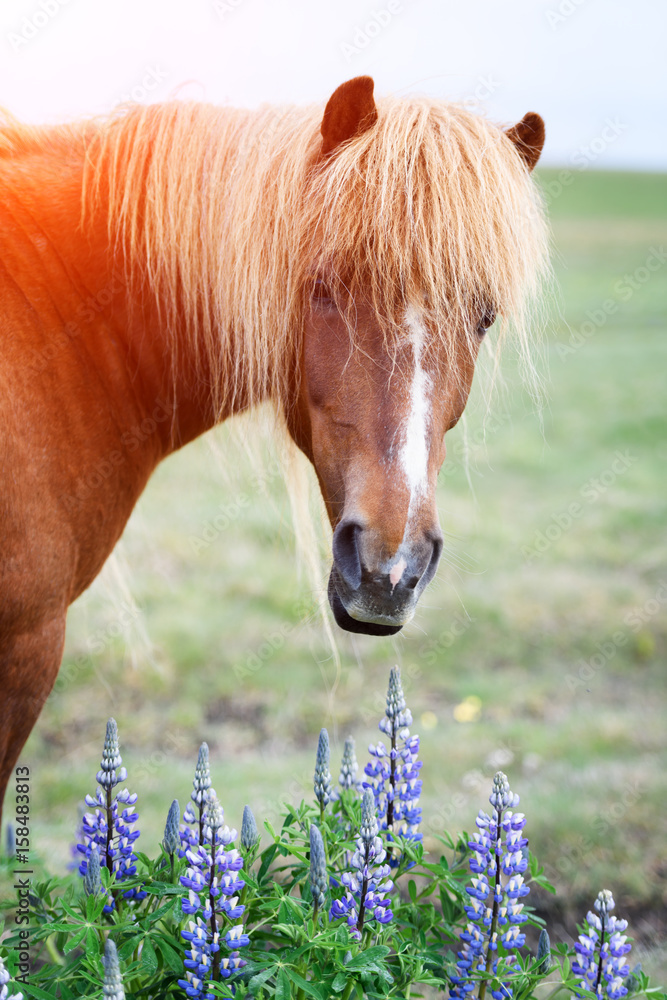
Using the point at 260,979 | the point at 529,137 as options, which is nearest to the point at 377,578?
the point at 260,979

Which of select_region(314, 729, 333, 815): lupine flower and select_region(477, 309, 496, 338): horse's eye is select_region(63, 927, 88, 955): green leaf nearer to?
select_region(314, 729, 333, 815): lupine flower

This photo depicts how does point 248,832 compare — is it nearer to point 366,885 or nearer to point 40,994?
point 366,885

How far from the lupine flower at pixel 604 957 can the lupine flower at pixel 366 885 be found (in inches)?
18.5

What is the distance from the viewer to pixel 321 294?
1858 mm

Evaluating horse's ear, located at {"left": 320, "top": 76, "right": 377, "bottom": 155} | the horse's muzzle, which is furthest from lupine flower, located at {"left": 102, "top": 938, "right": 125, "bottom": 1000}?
horse's ear, located at {"left": 320, "top": 76, "right": 377, "bottom": 155}

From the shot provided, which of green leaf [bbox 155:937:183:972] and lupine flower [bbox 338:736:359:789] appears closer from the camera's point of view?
green leaf [bbox 155:937:183:972]

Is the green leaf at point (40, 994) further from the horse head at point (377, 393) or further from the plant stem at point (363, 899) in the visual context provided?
the horse head at point (377, 393)

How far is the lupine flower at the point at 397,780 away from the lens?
73.4 inches

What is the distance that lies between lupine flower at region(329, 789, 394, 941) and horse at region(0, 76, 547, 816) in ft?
1.39

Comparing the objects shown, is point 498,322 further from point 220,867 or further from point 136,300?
point 220,867

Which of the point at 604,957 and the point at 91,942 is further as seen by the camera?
the point at 604,957

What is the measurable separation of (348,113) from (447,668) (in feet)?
12.6

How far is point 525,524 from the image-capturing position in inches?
287

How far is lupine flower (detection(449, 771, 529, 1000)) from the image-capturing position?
170 cm
